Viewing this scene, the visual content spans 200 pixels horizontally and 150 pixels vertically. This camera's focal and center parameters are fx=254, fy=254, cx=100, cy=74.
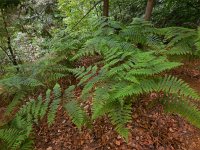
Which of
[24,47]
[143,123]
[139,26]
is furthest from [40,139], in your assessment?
[24,47]

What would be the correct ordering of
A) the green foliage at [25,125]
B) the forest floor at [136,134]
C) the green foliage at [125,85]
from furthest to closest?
the green foliage at [25,125], the forest floor at [136,134], the green foliage at [125,85]

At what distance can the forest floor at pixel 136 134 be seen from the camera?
4074 millimetres

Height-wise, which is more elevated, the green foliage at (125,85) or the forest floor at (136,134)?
the green foliage at (125,85)

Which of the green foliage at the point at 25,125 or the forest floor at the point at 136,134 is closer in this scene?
the forest floor at the point at 136,134

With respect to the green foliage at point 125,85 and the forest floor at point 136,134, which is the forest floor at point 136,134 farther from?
the green foliage at point 125,85

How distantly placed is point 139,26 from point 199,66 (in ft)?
5.41

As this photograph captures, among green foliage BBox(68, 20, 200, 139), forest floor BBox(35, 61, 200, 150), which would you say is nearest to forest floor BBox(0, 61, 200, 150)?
forest floor BBox(35, 61, 200, 150)

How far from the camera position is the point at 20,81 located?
519 cm

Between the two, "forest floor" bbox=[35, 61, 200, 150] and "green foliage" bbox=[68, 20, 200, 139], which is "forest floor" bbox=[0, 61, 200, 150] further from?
"green foliage" bbox=[68, 20, 200, 139]

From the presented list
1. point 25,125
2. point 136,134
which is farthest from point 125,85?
point 25,125

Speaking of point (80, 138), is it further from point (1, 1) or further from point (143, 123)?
point (1, 1)

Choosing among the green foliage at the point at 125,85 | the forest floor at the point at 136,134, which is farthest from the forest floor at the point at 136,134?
the green foliage at the point at 125,85

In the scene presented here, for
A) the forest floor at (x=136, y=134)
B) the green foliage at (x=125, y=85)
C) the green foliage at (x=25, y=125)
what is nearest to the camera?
the green foliage at (x=125, y=85)

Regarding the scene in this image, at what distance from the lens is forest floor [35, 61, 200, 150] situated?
4074mm
